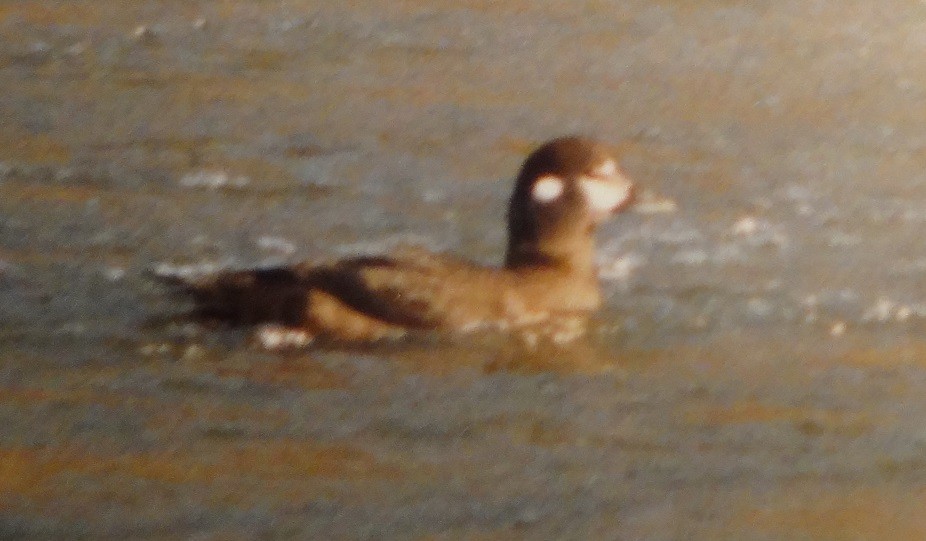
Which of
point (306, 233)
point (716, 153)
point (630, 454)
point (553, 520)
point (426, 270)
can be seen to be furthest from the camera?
point (716, 153)

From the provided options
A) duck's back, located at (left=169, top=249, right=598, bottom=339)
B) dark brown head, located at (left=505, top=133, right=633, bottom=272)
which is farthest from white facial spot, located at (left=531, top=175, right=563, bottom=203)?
duck's back, located at (left=169, top=249, right=598, bottom=339)

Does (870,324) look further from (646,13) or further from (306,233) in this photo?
(646,13)

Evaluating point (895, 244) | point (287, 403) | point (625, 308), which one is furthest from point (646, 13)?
point (287, 403)

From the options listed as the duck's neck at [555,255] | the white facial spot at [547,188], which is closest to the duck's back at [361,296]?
the duck's neck at [555,255]

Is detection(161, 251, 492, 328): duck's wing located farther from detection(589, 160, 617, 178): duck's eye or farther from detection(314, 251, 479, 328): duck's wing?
detection(589, 160, 617, 178): duck's eye

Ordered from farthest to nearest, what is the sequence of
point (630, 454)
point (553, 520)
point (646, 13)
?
point (646, 13) → point (630, 454) → point (553, 520)

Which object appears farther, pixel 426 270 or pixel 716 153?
pixel 716 153

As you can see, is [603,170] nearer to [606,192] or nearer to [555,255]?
[606,192]
